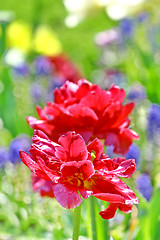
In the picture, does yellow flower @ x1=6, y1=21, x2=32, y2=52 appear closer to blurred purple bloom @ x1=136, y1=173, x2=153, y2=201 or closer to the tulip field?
the tulip field

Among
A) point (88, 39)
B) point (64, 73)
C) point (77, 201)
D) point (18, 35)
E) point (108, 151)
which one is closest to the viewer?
point (77, 201)

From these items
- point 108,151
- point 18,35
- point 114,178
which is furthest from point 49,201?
point 18,35

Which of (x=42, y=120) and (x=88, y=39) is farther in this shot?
(x=88, y=39)

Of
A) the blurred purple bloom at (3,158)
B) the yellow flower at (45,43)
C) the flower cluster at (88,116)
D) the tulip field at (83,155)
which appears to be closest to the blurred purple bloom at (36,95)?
the tulip field at (83,155)

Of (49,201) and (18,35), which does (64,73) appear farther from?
(49,201)

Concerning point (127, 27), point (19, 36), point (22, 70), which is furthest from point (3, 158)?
point (19, 36)

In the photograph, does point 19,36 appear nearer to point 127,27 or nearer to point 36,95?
point 127,27

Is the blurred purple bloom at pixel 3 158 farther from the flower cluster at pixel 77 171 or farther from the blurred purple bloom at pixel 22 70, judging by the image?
the blurred purple bloom at pixel 22 70
